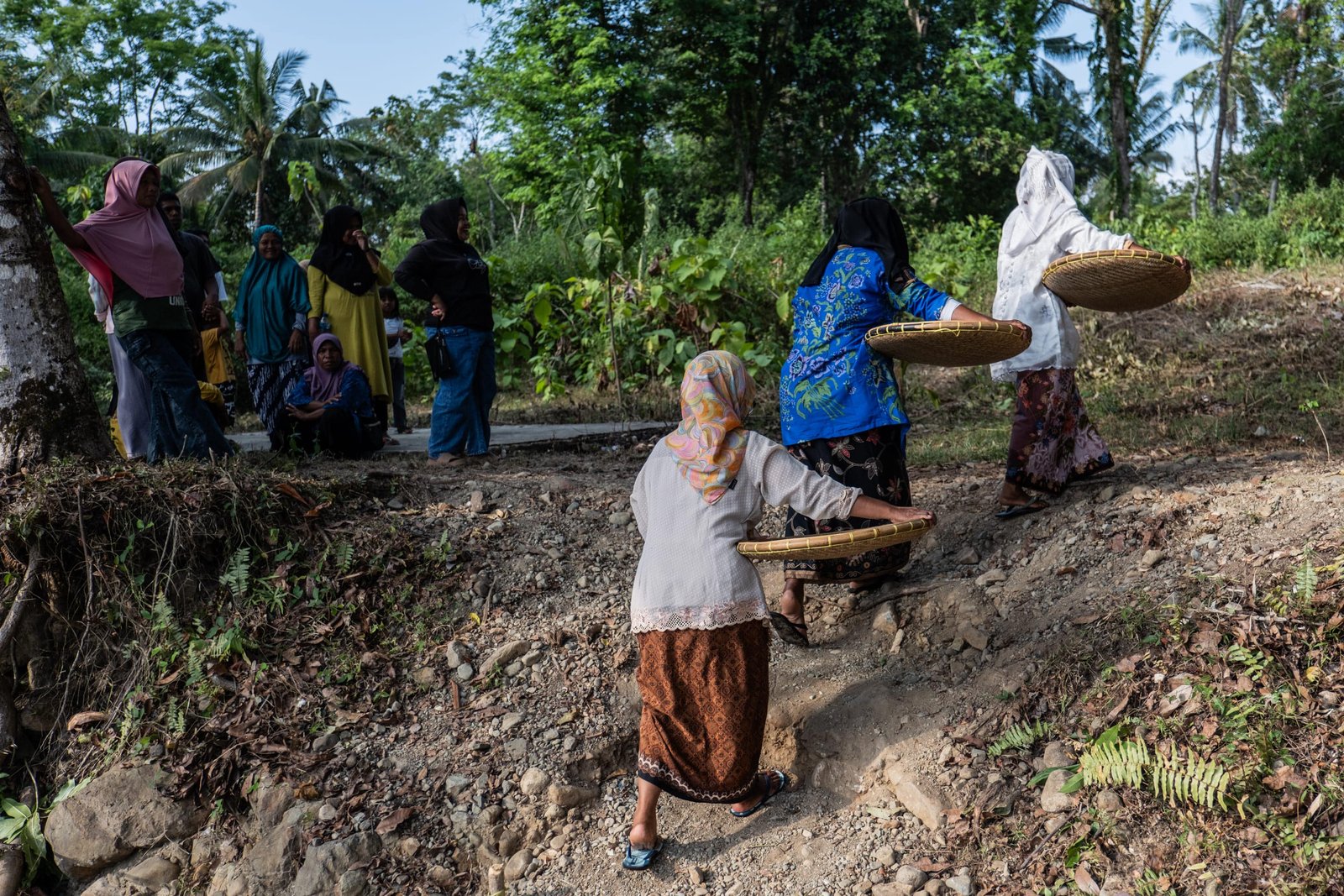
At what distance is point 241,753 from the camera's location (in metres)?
3.98

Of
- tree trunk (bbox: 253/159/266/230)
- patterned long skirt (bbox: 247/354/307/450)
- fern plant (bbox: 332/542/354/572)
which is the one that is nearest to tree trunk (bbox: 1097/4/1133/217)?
patterned long skirt (bbox: 247/354/307/450)

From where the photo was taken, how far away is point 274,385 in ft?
21.7

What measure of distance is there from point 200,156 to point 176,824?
26543 mm

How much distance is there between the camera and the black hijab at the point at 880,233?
3.97 metres

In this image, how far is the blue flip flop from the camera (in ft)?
10.7

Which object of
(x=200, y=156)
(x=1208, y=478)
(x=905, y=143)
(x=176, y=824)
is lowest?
(x=176, y=824)

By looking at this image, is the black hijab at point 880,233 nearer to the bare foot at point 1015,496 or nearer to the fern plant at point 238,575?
the bare foot at point 1015,496

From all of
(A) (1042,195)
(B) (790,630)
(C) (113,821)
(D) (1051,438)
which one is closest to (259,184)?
(C) (113,821)

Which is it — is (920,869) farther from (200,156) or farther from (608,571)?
(200,156)

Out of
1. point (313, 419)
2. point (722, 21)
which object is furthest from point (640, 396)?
point (722, 21)

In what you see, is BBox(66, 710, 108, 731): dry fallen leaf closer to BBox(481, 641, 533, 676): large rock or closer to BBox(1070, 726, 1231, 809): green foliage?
BBox(481, 641, 533, 676): large rock

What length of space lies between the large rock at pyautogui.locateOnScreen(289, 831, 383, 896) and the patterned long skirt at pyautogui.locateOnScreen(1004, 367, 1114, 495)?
10.2ft

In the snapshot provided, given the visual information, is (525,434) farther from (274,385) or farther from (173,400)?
(173,400)

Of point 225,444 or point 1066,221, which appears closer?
point 1066,221
